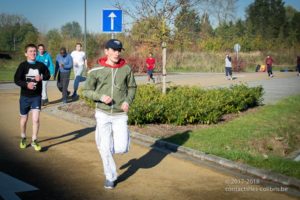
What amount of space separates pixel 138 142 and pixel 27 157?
2400mm

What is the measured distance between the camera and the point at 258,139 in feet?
32.7

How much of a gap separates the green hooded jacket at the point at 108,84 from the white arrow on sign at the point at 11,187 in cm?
145

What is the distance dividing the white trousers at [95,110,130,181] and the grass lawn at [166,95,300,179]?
2320 mm

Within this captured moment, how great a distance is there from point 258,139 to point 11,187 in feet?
20.1

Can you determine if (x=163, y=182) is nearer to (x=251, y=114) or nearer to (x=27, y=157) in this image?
(x=27, y=157)

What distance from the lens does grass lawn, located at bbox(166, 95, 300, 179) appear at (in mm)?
7160

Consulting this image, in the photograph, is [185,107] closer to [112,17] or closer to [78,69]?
[112,17]

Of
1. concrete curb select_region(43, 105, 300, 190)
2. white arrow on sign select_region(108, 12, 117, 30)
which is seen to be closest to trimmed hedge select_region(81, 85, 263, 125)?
concrete curb select_region(43, 105, 300, 190)

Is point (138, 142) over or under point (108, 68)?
under

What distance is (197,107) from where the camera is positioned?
34.7 feet

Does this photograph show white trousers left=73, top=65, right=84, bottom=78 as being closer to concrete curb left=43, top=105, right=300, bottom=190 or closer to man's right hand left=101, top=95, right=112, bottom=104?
concrete curb left=43, top=105, right=300, bottom=190

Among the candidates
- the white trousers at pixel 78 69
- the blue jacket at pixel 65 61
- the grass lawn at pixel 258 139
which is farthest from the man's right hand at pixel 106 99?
the white trousers at pixel 78 69

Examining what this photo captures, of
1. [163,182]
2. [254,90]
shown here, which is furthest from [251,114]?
[163,182]

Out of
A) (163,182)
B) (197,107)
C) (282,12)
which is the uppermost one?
(282,12)
